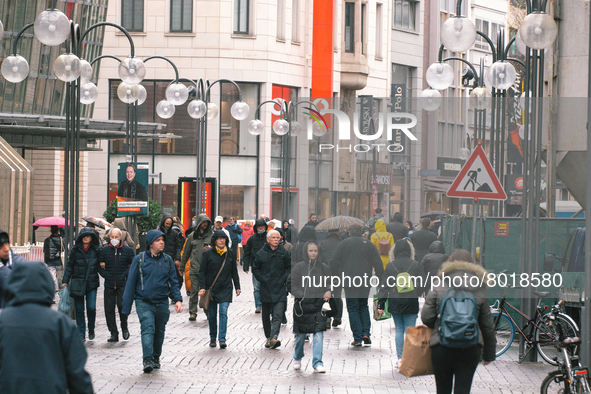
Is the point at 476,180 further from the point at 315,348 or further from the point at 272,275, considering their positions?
the point at 272,275

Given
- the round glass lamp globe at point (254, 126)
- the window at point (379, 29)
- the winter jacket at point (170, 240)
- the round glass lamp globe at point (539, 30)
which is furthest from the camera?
the window at point (379, 29)

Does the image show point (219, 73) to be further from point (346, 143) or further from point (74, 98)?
point (346, 143)

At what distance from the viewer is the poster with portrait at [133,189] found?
65.2ft

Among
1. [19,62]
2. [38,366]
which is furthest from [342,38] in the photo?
[38,366]

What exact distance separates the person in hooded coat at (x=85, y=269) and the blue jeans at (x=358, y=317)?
375 cm

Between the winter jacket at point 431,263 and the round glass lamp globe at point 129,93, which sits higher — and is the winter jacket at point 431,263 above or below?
below

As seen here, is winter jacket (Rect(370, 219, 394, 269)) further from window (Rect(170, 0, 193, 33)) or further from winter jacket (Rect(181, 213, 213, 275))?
window (Rect(170, 0, 193, 33))

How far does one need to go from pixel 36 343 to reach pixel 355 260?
8.05 meters

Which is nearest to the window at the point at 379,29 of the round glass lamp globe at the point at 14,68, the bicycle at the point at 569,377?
the round glass lamp globe at the point at 14,68

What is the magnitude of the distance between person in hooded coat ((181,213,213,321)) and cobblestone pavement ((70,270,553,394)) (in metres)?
1.41

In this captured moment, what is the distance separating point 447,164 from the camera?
11.9 metres

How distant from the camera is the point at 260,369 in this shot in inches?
454

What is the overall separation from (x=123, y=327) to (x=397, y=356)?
407cm

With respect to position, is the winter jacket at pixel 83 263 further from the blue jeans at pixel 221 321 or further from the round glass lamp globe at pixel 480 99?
the round glass lamp globe at pixel 480 99
